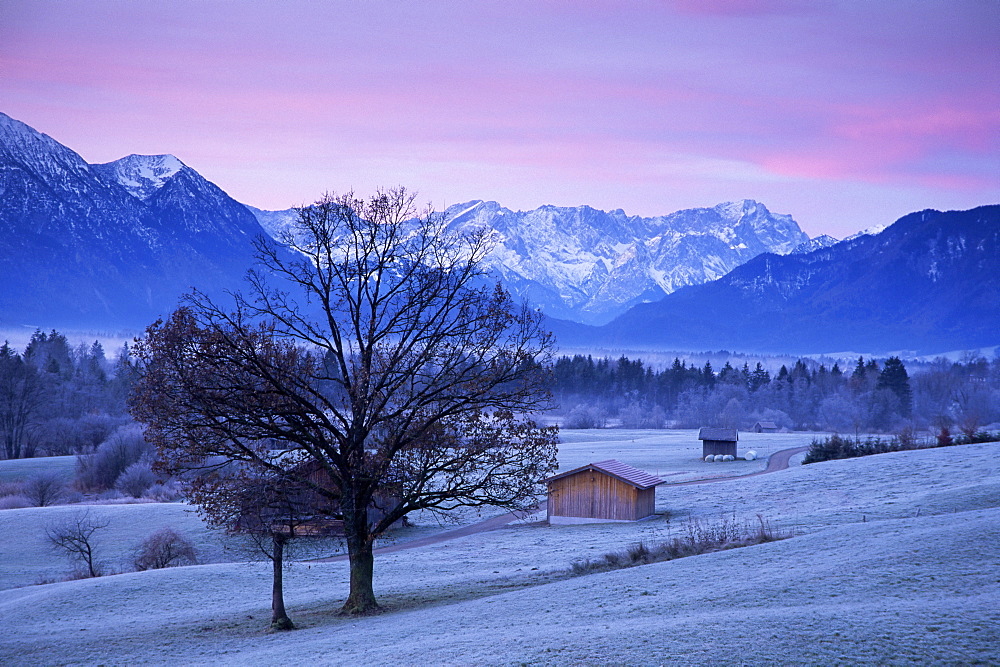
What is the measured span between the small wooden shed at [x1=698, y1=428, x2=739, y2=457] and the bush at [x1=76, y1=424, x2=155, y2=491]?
55946 mm

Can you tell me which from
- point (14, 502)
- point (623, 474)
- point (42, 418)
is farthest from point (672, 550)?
point (42, 418)

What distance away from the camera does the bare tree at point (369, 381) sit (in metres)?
21.3

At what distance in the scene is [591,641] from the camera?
51.4 ft

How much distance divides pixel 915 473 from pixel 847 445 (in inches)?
960

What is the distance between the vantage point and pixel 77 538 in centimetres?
4444

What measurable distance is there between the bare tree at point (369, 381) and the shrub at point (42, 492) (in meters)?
55.5

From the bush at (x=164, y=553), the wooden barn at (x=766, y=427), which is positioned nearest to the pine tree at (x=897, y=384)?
the wooden barn at (x=766, y=427)

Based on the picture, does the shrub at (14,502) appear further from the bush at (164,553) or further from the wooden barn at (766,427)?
the wooden barn at (766,427)

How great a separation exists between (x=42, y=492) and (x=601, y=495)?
47.3m

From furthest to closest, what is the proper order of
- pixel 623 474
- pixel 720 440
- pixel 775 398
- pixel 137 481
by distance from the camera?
pixel 775 398 → pixel 720 440 → pixel 137 481 → pixel 623 474

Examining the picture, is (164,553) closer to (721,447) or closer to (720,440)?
(720,440)

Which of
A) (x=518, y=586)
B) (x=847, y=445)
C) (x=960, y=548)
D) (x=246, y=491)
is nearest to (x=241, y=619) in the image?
(x=246, y=491)

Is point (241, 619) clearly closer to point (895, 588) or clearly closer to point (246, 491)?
point (246, 491)

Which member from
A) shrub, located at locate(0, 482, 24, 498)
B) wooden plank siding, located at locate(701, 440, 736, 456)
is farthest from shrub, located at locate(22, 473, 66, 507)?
wooden plank siding, located at locate(701, 440, 736, 456)
